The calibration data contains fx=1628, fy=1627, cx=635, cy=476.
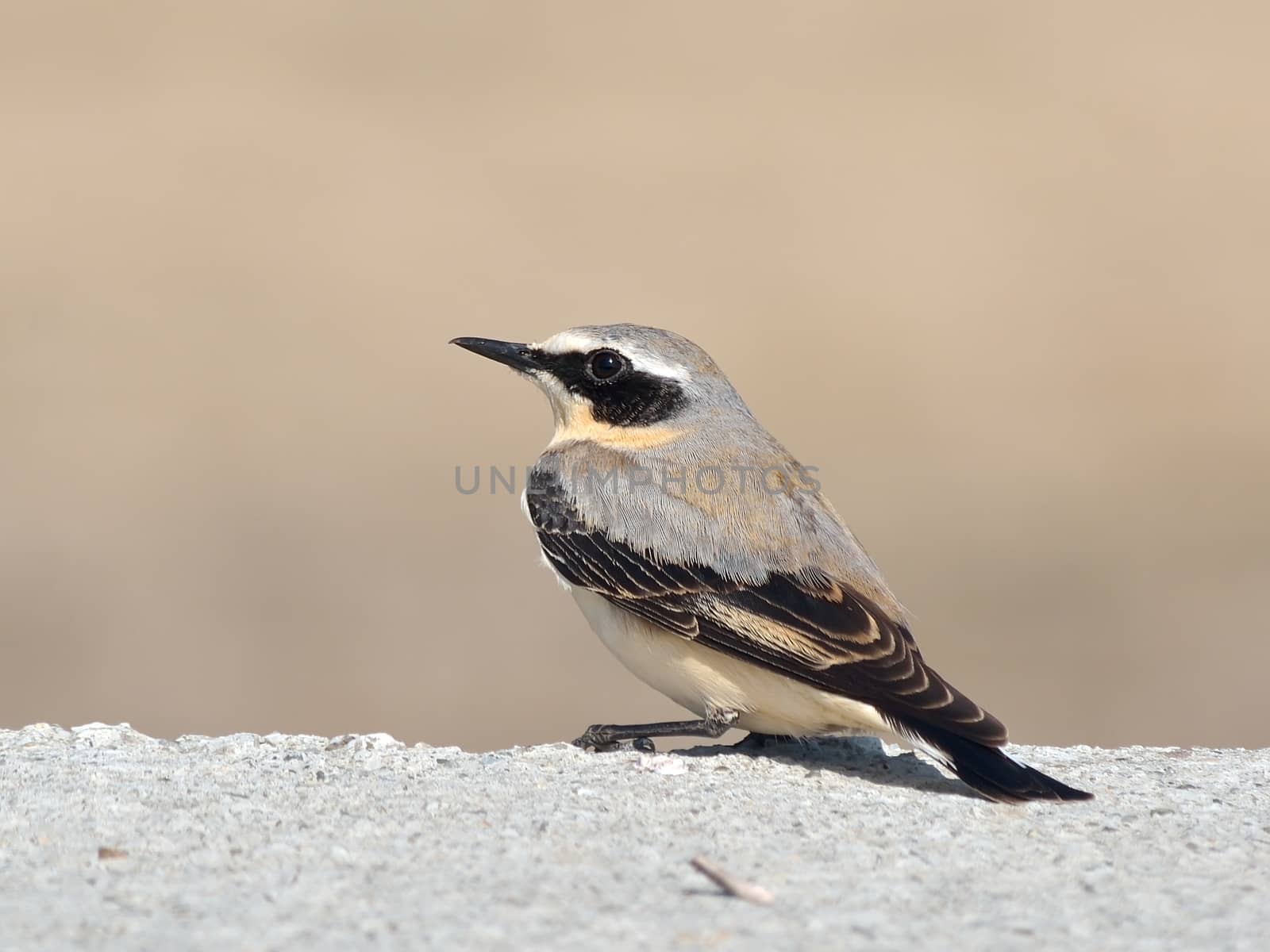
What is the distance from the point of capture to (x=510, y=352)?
31.2 ft

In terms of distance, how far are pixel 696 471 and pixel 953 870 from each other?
3071mm

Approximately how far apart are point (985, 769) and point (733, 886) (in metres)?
1.88

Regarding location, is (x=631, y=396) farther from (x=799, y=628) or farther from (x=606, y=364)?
(x=799, y=628)

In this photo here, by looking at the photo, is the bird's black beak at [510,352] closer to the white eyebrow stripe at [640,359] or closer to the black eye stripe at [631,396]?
the white eyebrow stripe at [640,359]

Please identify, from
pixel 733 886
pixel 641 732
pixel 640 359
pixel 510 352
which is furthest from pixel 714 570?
pixel 733 886

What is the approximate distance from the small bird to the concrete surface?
0.29 meters

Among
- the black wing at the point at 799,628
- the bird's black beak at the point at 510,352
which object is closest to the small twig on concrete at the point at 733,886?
the black wing at the point at 799,628

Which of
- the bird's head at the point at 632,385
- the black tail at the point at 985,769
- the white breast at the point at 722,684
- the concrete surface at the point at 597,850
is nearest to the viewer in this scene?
the concrete surface at the point at 597,850

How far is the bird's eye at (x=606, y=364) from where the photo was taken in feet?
30.1

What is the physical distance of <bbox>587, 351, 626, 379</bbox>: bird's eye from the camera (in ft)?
30.1

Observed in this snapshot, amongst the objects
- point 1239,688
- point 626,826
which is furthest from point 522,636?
point 626,826

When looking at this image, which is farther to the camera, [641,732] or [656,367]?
[656,367]

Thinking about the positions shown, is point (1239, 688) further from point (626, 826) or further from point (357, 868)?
point (357, 868)

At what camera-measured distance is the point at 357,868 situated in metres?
5.79
